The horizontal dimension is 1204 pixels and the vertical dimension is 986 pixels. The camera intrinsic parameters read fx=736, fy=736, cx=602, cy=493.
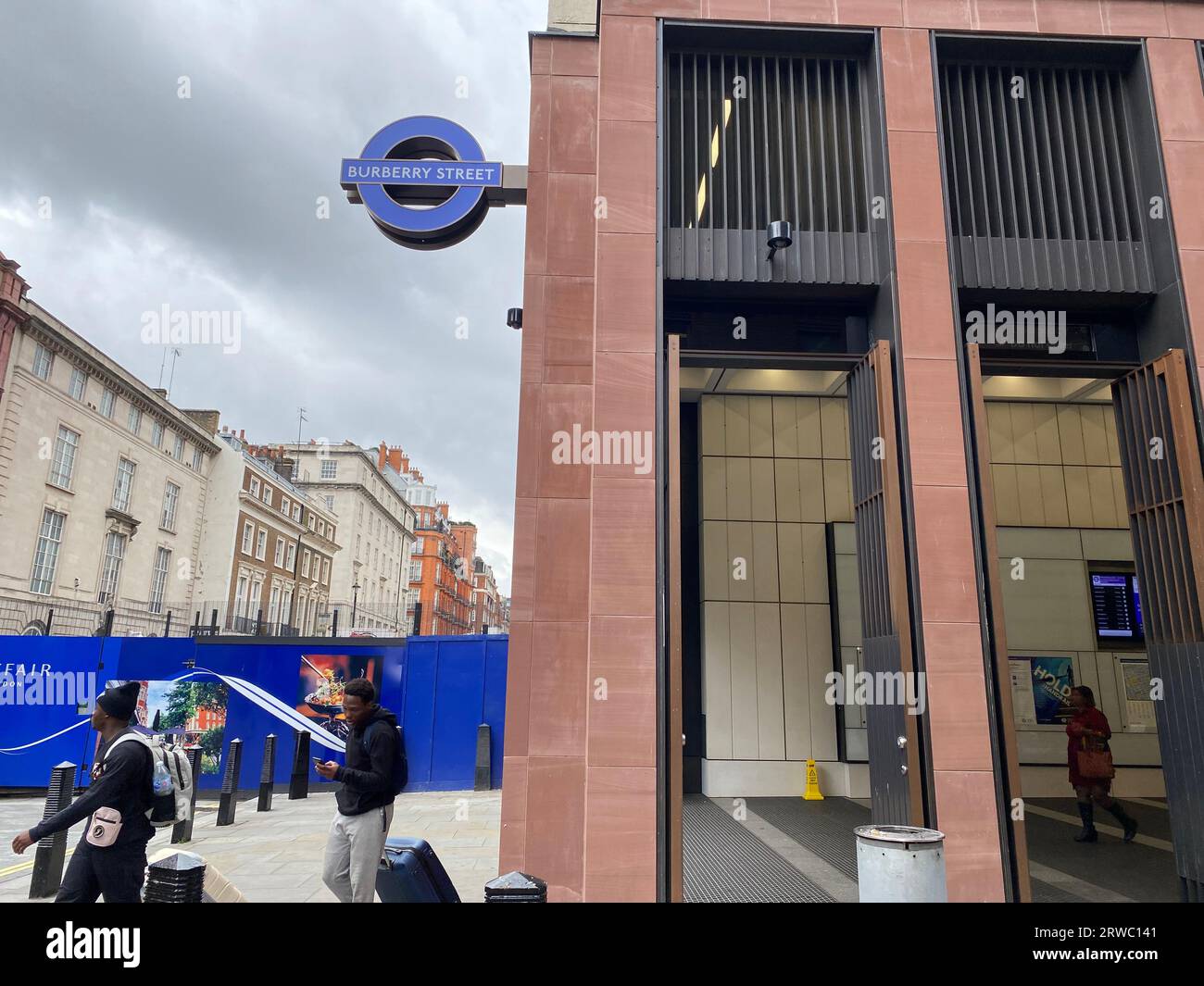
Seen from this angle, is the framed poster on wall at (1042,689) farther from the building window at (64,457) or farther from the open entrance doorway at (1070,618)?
the building window at (64,457)

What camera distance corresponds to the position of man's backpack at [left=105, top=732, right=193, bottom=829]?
4352mm

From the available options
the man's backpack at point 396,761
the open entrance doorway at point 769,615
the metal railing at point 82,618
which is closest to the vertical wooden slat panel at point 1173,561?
the open entrance doorway at point 769,615

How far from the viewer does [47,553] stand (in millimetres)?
32156

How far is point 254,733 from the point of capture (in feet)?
47.3

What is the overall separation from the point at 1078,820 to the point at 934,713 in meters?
6.38

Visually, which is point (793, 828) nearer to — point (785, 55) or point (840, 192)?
point (840, 192)

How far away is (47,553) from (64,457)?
4.51 metres

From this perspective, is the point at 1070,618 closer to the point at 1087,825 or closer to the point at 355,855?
the point at 1087,825

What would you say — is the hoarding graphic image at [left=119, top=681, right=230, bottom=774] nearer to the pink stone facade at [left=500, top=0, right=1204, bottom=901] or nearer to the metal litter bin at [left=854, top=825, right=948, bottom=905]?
the pink stone facade at [left=500, top=0, right=1204, bottom=901]

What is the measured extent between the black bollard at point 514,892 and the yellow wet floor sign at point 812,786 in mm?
9790

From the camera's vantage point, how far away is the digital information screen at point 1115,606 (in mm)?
13391

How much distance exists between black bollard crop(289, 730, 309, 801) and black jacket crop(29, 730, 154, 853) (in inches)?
327
